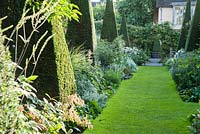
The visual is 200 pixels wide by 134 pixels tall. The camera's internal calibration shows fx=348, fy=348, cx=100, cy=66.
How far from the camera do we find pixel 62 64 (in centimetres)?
631

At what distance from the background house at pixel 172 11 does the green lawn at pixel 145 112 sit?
1819 centimetres

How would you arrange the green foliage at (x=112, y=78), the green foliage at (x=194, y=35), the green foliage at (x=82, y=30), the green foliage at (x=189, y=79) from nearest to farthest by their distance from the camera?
the green foliage at (x=189, y=79) < the green foliage at (x=82, y=30) < the green foliage at (x=112, y=78) < the green foliage at (x=194, y=35)

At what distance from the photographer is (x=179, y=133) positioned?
6.54 metres

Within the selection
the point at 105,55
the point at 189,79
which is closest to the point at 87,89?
the point at 189,79

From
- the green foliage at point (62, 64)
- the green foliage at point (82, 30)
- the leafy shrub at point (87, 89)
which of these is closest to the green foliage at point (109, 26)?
the green foliage at point (82, 30)

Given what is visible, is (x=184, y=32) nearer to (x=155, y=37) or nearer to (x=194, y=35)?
(x=194, y=35)

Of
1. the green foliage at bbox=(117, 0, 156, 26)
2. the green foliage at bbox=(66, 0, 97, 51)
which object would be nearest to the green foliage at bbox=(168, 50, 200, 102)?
the green foliage at bbox=(66, 0, 97, 51)

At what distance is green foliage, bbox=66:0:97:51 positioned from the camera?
35.8 ft

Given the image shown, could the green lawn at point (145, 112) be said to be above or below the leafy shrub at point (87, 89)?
below

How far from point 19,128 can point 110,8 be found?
1593 cm

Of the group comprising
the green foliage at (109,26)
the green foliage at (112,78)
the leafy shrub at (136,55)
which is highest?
the green foliage at (109,26)

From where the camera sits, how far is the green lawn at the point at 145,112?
6.82 m

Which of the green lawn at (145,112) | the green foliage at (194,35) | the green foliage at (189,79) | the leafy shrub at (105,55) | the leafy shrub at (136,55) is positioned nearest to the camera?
the green lawn at (145,112)

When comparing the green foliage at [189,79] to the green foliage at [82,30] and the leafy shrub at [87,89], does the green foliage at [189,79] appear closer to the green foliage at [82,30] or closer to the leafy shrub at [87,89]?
the leafy shrub at [87,89]
